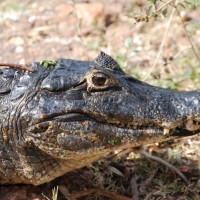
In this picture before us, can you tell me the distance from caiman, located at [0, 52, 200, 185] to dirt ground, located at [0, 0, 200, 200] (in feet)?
1.00

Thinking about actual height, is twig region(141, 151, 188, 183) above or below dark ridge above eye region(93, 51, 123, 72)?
below

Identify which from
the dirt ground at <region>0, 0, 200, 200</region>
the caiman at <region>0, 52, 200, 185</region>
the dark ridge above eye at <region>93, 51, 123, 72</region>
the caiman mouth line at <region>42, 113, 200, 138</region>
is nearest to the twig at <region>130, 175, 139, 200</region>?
the dirt ground at <region>0, 0, 200, 200</region>

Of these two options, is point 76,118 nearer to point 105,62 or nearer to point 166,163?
point 105,62

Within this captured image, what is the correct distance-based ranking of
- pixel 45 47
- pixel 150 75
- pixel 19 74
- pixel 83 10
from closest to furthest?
1. pixel 19 74
2. pixel 150 75
3. pixel 45 47
4. pixel 83 10

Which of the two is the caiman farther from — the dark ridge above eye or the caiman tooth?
the dark ridge above eye

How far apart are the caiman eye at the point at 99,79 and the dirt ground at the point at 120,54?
849 mm

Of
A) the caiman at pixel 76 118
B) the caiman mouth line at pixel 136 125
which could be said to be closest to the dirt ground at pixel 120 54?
the caiman at pixel 76 118

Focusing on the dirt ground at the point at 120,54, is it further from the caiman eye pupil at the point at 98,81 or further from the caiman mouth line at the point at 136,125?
the caiman eye pupil at the point at 98,81

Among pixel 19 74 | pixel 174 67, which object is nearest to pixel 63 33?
pixel 174 67

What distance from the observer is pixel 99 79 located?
375 centimetres

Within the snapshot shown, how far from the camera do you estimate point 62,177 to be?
423cm

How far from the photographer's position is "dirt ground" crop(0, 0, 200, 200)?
13.9ft

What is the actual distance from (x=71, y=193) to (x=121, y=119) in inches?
31.7

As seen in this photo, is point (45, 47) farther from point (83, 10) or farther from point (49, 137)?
point (49, 137)
